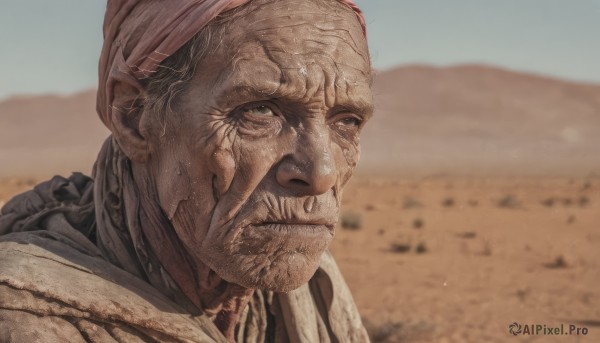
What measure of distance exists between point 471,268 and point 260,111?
489 inches

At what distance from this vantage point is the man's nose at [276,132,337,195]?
7.88ft

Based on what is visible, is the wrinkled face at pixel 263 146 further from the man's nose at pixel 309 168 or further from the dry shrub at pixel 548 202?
the dry shrub at pixel 548 202

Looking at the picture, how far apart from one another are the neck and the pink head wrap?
36 centimetres

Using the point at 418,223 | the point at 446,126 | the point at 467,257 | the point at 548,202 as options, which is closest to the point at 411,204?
the point at 418,223

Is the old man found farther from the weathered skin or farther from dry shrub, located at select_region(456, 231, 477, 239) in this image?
dry shrub, located at select_region(456, 231, 477, 239)

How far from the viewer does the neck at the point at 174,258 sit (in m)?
2.69

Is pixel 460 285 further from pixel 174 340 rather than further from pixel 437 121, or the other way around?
pixel 437 121

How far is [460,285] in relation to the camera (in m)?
12.7

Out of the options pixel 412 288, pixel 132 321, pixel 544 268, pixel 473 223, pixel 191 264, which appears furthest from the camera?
pixel 473 223

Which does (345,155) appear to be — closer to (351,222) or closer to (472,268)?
(472,268)

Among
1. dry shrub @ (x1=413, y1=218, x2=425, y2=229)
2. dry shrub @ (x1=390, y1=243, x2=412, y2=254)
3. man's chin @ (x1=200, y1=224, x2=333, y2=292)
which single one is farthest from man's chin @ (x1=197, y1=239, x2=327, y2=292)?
dry shrub @ (x1=413, y1=218, x2=425, y2=229)

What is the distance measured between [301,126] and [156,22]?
2.05 ft

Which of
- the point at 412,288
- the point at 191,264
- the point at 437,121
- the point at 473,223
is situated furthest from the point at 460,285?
the point at 437,121

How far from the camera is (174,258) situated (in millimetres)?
2693
